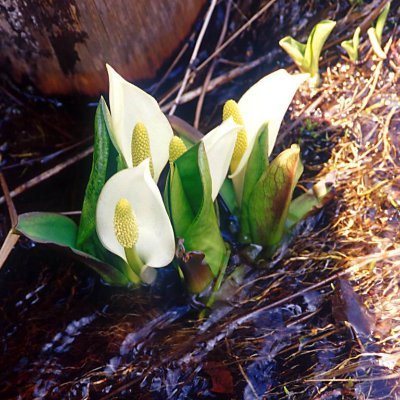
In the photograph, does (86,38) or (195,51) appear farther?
(195,51)

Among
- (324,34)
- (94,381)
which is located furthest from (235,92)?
(94,381)

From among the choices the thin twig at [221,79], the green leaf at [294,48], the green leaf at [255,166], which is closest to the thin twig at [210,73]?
the thin twig at [221,79]

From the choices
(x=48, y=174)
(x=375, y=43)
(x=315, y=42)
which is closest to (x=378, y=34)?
(x=375, y=43)

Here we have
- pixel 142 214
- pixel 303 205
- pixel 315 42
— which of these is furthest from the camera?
pixel 315 42

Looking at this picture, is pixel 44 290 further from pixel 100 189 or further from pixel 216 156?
pixel 216 156

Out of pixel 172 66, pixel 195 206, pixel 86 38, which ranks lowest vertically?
pixel 195 206

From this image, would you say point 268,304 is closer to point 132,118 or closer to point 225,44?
point 132,118

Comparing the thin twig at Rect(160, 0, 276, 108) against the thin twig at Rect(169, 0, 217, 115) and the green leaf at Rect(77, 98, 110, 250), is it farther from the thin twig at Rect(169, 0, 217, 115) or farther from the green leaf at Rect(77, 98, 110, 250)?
the green leaf at Rect(77, 98, 110, 250)
